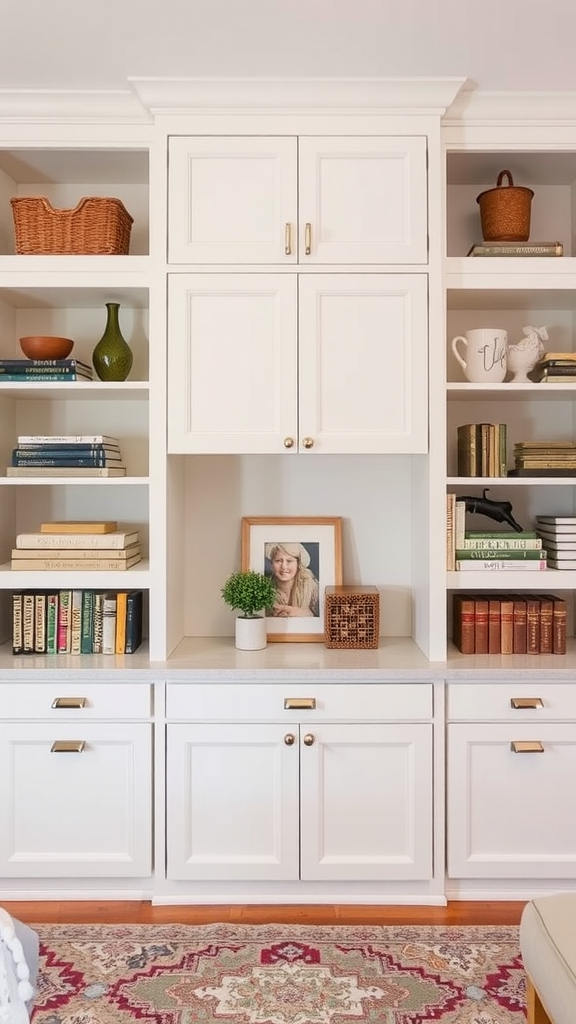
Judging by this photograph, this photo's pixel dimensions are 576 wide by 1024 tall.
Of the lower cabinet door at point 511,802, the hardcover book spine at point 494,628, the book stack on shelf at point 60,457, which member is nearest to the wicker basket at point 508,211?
the hardcover book spine at point 494,628

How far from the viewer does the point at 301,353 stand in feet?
7.65

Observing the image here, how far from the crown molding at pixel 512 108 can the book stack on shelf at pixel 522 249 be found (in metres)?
0.38

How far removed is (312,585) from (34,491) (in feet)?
3.65

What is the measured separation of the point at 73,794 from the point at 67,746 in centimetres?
16

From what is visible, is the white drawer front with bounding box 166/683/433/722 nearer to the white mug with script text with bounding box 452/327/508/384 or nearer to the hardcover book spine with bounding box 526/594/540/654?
the hardcover book spine with bounding box 526/594/540/654

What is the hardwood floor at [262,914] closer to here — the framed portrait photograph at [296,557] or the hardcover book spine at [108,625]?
the hardcover book spine at [108,625]

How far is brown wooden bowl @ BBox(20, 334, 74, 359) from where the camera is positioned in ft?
8.01

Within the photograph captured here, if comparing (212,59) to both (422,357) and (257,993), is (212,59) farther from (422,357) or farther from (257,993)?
(257,993)

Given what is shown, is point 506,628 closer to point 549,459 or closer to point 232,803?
point 549,459

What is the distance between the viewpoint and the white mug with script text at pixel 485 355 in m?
2.42

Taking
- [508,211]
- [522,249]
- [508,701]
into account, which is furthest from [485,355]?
[508,701]

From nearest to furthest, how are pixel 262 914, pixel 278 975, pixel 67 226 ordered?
pixel 278 975
pixel 262 914
pixel 67 226

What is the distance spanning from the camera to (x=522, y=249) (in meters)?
2.41

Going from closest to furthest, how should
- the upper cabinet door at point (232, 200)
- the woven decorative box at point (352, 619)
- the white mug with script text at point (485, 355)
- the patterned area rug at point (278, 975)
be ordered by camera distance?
the patterned area rug at point (278, 975) < the upper cabinet door at point (232, 200) < the white mug with script text at point (485, 355) < the woven decorative box at point (352, 619)
